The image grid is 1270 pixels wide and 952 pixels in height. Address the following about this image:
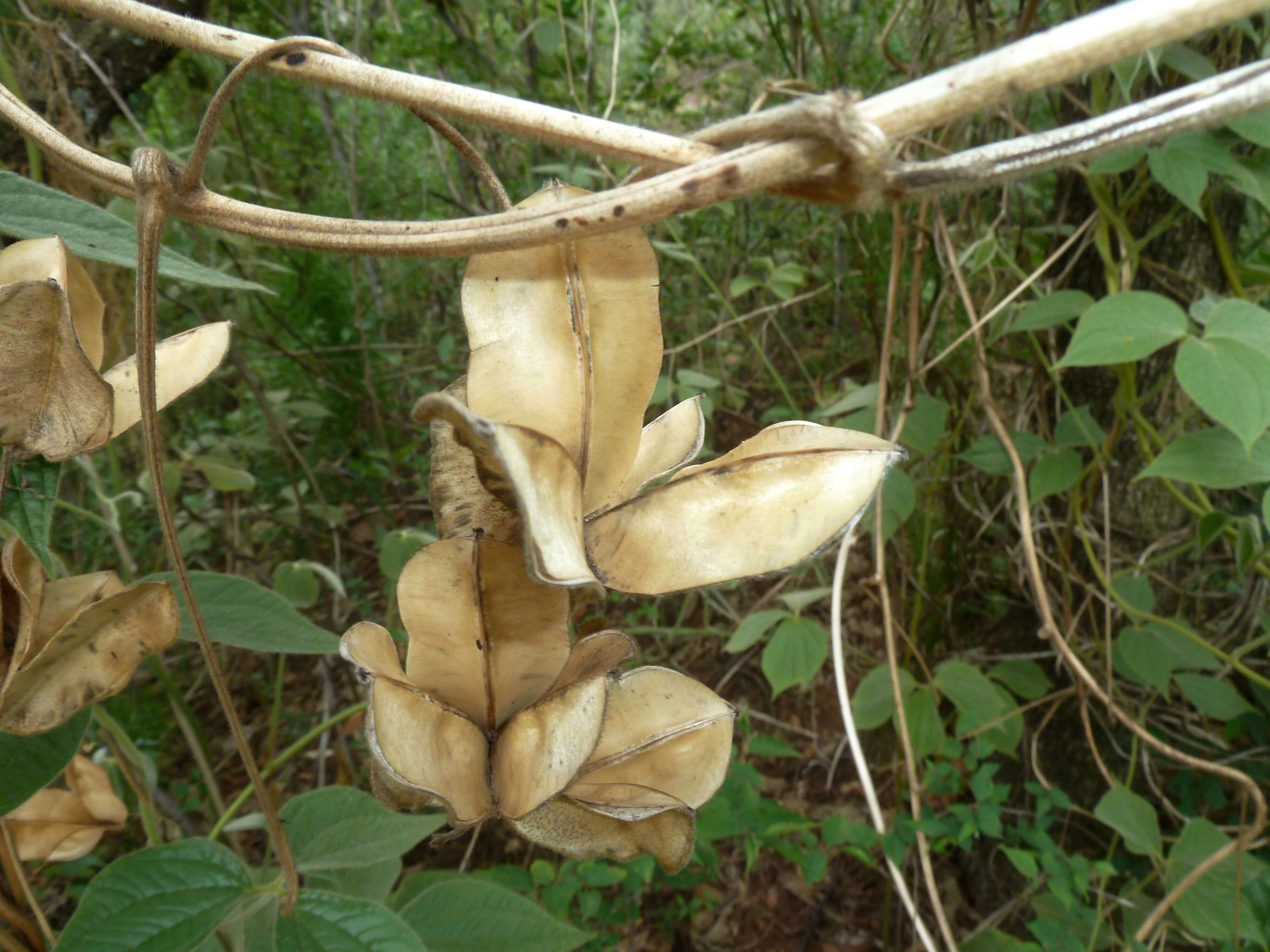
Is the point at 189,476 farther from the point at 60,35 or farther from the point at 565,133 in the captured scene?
the point at 565,133

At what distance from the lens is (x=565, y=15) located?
1.92 meters

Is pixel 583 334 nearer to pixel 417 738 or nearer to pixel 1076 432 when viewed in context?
pixel 417 738

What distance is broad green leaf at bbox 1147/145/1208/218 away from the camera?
33.1 inches

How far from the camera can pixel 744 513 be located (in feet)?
0.85

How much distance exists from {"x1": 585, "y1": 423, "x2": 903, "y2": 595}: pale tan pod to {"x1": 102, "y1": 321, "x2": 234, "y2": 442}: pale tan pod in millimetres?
219

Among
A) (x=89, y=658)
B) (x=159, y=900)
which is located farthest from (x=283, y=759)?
(x=89, y=658)

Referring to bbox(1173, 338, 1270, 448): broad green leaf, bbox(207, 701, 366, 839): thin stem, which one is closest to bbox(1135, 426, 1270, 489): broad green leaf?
bbox(1173, 338, 1270, 448): broad green leaf

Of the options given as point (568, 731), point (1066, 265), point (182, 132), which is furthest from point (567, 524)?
point (182, 132)

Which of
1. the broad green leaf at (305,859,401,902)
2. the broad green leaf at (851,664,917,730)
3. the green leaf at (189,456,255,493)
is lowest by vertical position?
the broad green leaf at (851,664,917,730)

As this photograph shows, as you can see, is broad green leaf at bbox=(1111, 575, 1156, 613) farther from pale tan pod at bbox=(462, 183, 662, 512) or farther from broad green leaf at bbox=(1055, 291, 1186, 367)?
pale tan pod at bbox=(462, 183, 662, 512)

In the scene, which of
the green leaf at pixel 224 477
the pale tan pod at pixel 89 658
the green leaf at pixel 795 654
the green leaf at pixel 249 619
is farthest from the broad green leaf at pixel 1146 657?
the green leaf at pixel 224 477

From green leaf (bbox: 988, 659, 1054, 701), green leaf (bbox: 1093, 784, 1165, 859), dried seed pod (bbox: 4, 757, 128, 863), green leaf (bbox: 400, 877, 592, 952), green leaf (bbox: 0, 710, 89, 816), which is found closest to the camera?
green leaf (bbox: 0, 710, 89, 816)

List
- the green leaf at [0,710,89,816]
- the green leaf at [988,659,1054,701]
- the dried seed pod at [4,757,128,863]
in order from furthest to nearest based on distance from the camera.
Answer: the green leaf at [988,659,1054,701] < the dried seed pod at [4,757,128,863] < the green leaf at [0,710,89,816]

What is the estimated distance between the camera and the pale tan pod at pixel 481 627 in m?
0.27
